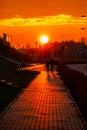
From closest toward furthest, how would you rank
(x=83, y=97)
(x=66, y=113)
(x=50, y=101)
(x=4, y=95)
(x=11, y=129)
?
(x=11, y=129)
(x=66, y=113)
(x=83, y=97)
(x=50, y=101)
(x=4, y=95)

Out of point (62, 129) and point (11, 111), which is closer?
point (62, 129)

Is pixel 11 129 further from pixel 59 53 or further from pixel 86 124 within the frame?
pixel 59 53

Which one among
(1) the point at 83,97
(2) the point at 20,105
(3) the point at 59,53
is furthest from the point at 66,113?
(3) the point at 59,53

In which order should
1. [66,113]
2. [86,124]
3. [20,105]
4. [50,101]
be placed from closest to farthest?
[86,124] → [66,113] → [20,105] → [50,101]

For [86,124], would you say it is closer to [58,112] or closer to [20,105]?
[58,112]

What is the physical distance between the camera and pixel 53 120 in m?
14.1

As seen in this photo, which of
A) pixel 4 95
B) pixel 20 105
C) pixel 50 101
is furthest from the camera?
pixel 4 95

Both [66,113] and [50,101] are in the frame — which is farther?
[50,101]

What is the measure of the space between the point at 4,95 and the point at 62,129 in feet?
34.8

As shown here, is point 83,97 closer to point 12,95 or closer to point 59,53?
point 12,95

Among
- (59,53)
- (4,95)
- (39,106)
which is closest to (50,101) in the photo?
(39,106)

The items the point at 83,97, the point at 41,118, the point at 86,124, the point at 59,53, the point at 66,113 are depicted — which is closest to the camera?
the point at 86,124

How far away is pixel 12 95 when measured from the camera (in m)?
23.1

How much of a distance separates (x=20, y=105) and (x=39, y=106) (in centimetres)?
82
